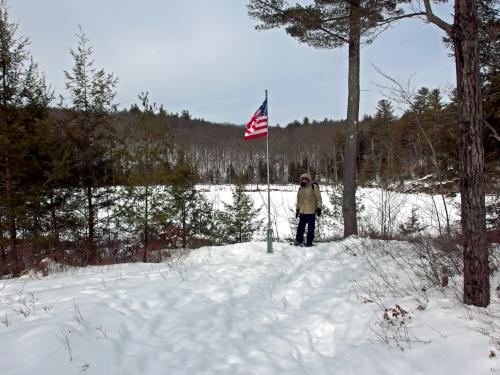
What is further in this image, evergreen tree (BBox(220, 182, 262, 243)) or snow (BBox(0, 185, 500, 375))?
evergreen tree (BBox(220, 182, 262, 243))

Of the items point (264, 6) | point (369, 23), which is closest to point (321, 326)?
point (369, 23)

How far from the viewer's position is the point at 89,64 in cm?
1285

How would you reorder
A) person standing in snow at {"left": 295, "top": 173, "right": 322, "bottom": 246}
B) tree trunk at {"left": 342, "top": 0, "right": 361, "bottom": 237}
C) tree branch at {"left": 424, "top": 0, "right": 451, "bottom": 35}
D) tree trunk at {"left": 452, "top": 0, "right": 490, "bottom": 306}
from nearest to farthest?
1. tree trunk at {"left": 452, "top": 0, "right": 490, "bottom": 306}
2. tree branch at {"left": 424, "top": 0, "right": 451, "bottom": 35}
3. person standing in snow at {"left": 295, "top": 173, "right": 322, "bottom": 246}
4. tree trunk at {"left": 342, "top": 0, "right": 361, "bottom": 237}

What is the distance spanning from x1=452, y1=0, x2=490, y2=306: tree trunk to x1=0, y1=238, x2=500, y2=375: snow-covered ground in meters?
0.37

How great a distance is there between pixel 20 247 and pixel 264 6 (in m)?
10.3

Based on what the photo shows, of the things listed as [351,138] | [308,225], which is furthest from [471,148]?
[351,138]

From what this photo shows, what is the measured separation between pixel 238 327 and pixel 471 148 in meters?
3.38

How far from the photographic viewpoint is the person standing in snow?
8930 mm

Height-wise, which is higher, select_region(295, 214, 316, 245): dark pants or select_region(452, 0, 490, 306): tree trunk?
select_region(452, 0, 490, 306): tree trunk

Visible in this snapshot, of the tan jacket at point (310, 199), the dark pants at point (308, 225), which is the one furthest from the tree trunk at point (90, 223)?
the tan jacket at point (310, 199)

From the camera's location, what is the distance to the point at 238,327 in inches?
162

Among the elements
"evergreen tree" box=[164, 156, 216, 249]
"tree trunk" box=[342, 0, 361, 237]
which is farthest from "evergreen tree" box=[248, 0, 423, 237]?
"evergreen tree" box=[164, 156, 216, 249]

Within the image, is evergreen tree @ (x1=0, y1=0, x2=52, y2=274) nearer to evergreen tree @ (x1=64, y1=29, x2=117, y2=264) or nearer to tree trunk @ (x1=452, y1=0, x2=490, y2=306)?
evergreen tree @ (x1=64, y1=29, x2=117, y2=264)

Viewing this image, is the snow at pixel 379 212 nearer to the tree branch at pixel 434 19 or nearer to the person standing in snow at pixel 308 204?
the person standing in snow at pixel 308 204
